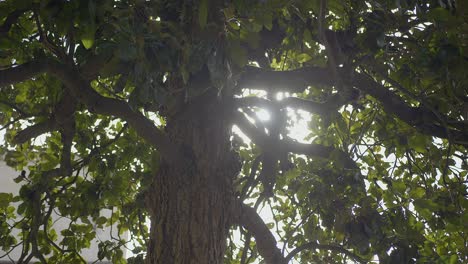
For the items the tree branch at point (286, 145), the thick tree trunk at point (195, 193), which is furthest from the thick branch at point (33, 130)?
the tree branch at point (286, 145)

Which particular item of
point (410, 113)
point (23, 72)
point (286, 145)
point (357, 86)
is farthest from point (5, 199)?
point (410, 113)

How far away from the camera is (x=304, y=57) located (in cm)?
335

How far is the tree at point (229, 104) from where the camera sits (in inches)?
64.3

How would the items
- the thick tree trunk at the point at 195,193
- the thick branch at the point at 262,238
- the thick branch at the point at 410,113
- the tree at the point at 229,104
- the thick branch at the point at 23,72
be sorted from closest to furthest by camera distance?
the tree at the point at 229,104
the thick branch at the point at 23,72
the thick tree trunk at the point at 195,193
the thick branch at the point at 410,113
the thick branch at the point at 262,238

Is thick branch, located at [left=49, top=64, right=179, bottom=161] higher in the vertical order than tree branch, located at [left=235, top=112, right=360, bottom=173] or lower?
lower

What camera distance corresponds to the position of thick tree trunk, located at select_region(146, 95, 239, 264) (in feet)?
7.40

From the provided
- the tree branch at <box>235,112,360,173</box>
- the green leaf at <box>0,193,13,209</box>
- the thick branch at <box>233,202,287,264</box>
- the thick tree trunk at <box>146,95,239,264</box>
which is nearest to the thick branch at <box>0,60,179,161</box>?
the thick tree trunk at <box>146,95,239,264</box>

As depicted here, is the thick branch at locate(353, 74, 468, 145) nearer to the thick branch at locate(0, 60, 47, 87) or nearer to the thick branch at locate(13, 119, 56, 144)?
the thick branch at locate(0, 60, 47, 87)

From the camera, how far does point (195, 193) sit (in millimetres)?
2344

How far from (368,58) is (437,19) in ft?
2.23

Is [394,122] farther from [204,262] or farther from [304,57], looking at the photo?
Result: [204,262]

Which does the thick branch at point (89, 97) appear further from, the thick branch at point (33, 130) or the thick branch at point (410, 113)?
the thick branch at point (410, 113)

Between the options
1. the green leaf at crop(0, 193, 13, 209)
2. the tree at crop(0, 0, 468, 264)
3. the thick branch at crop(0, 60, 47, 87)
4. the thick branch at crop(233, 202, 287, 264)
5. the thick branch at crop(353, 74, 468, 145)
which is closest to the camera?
the tree at crop(0, 0, 468, 264)

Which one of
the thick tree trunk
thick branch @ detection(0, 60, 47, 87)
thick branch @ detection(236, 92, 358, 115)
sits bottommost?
the thick tree trunk
